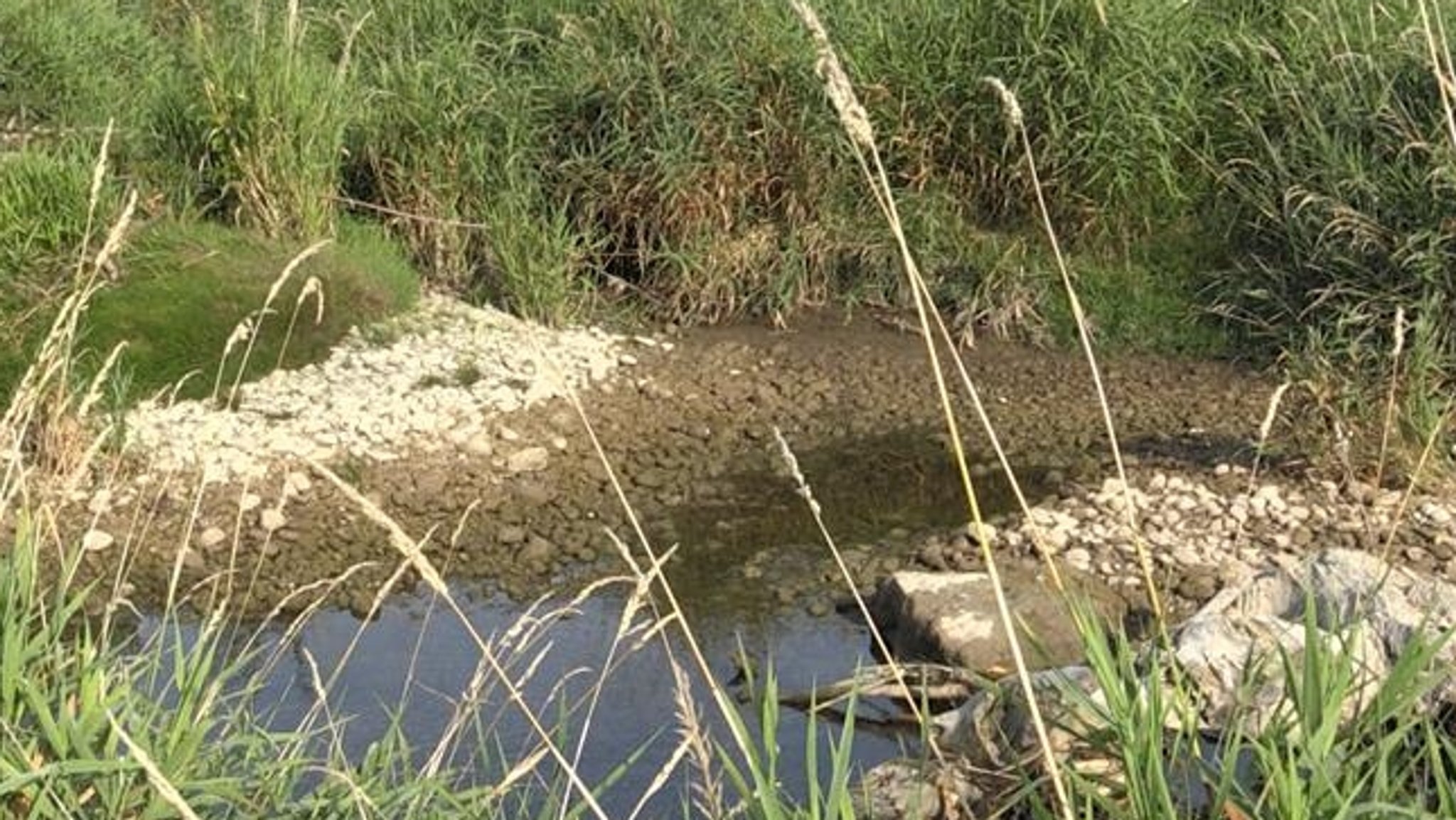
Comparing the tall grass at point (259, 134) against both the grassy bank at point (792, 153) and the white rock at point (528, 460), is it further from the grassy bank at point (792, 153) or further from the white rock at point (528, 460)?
the white rock at point (528, 460)

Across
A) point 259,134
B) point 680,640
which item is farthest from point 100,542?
point 259,134

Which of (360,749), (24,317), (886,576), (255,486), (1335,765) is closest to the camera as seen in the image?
(1335,765)

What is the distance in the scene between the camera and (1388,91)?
26.4 ft

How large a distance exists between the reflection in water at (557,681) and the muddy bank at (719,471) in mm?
220

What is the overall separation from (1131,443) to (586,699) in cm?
267

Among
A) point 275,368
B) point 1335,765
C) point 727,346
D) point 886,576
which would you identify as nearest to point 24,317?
point 275,368

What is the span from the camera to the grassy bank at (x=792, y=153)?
27.7 ft

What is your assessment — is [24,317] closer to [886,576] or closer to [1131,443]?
[886,576]

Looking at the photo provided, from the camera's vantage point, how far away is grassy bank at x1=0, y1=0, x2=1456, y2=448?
843cm

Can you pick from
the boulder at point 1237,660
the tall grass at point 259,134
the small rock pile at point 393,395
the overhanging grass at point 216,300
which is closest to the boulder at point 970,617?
the boulder at point 1237,660

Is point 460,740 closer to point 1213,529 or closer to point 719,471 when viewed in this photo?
point 1213,529

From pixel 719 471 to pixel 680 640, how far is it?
1292 millimetres

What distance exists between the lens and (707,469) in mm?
7555

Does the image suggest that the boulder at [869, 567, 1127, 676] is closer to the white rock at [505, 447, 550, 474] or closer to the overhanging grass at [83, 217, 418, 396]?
the white rock at [505, 447, 550, 474]
